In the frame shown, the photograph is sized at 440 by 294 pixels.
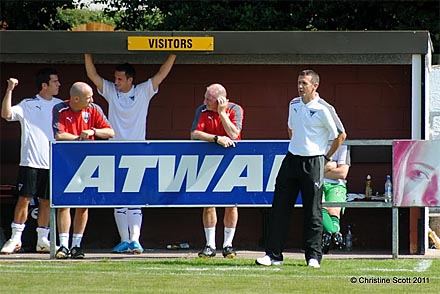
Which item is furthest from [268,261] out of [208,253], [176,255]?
[176,255]

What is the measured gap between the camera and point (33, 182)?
12.9 meters

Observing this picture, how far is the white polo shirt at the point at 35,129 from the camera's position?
Answer: 12.9 m

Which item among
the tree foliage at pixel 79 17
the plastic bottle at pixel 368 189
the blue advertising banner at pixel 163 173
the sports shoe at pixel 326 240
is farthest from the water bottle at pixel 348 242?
the tree foliage at pixel 79 17

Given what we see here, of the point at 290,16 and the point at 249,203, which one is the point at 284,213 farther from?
the point at 290,16

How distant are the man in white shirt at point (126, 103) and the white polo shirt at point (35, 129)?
2.12ft

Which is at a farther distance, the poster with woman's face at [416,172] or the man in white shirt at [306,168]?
the poster with woman's face at [416,172]

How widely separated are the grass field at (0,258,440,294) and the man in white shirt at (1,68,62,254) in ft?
3.88

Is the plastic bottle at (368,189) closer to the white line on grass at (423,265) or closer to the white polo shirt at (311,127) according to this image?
the white line on grass at (423,265)

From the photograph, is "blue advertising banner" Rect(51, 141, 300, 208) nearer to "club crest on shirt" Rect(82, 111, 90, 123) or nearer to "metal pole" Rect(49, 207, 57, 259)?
"metal pole" Rect(49, 207, 57, 259)

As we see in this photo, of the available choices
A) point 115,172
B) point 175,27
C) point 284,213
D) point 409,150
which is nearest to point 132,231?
point 115,172

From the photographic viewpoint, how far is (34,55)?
45.7 feet

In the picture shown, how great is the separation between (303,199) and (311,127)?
2.32ft

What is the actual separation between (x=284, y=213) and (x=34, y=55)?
434 centimetres

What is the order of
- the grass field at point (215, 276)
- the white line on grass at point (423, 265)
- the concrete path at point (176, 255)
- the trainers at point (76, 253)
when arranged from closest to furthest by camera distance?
1. the grass field at point (215, 276)
2. the white line on grass at point (423, 265)
3. the trainers at point (76, 253)
4. the concrete path at point (176, 255)
